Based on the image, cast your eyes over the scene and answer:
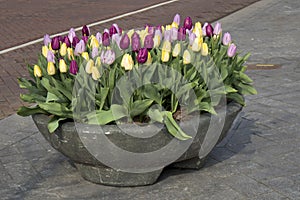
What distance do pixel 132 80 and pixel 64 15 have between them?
10112mm

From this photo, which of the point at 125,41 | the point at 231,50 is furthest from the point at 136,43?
the point at 231,50

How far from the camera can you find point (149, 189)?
15.9 ft

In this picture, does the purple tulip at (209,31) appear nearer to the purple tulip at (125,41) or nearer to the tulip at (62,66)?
the purple tulip at (125,41)

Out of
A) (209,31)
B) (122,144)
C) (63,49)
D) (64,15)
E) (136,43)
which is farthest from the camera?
(64,15)

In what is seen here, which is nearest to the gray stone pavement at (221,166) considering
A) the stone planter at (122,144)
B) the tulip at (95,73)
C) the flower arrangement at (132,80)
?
the stone planter at (122,144)

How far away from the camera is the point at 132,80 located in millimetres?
4594

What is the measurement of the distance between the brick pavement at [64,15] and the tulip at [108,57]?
457 centimetres

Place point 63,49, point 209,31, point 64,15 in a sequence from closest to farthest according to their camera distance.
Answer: point 63,49, point 209,31, point 64,15

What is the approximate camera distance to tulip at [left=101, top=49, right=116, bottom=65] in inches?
181

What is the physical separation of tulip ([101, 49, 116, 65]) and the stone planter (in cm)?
45

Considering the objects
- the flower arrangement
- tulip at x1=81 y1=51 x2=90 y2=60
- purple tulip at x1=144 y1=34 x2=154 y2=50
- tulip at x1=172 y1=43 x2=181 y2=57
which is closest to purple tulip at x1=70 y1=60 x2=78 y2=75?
the flower arrangement

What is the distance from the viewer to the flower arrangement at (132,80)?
180 inches

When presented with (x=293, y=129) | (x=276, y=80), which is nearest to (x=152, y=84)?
(x=293, y=129)

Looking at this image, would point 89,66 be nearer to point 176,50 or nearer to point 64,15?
point 176,50
